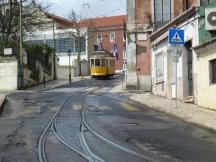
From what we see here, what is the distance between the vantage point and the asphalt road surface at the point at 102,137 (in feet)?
38.7

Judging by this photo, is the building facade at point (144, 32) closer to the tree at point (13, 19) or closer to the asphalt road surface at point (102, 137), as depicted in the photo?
the tree at point (13, 19)

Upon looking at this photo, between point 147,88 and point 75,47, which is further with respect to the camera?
point 75,47

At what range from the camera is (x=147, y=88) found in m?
43.7

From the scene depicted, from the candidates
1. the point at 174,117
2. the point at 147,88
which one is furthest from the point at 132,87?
the point at 174,117

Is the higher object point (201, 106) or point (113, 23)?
point (113, 23)

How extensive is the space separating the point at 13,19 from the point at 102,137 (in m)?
41.8

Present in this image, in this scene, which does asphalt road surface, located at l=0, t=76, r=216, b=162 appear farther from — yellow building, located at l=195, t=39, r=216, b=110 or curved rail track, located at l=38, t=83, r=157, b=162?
yellow building, located at l=195, t=39, r=216, b=110

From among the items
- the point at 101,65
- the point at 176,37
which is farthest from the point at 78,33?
the point at 176,37

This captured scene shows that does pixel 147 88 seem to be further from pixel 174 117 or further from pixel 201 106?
pixel 174 117

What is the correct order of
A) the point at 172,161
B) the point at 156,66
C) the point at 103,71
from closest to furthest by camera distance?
the point at 172,161 → the point at 156,66 → the point at 103,71

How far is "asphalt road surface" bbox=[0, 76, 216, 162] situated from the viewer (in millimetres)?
11805

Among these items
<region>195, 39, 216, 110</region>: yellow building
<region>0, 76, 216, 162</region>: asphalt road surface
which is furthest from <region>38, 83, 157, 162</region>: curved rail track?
<region>195, 39, 216, 110</region>: yellow building

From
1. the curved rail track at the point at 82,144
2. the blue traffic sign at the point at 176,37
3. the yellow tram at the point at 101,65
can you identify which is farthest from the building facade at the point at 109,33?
the curved rail track at the point at 82,144

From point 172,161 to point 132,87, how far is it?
33602mm
